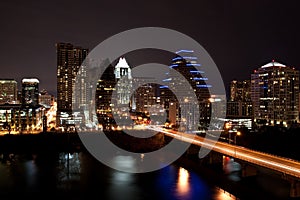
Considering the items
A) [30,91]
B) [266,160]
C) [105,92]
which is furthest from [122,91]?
[266,160]

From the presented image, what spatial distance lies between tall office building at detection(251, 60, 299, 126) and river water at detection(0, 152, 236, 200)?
22.6 m

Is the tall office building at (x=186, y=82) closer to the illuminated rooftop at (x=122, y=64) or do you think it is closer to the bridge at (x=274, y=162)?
the illuminated rooftop at (x=122, y=64)

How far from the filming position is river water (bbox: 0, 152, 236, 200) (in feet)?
33.5

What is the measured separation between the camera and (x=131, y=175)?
1305 centimetres

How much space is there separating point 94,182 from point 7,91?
138 ft

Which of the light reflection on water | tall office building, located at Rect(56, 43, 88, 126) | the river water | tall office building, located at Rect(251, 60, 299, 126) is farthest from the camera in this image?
tall office building, located at Rect(56, 43, 88, 126)

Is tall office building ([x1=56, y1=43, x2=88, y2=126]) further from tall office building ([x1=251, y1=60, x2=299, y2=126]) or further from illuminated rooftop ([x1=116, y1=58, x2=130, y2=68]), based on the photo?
tall office building ([x1=251, y1=60, x2=299, y2=126])

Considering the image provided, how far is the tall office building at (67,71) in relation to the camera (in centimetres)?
4694

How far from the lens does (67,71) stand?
4894 cm

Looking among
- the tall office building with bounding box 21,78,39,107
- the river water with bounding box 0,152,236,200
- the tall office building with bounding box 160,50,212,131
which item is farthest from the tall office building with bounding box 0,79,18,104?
the river water with bounding box 0,152,236,200

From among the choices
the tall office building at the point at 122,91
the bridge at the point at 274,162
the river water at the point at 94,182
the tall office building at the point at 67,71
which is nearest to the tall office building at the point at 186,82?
the tall office building at the point at 122,91

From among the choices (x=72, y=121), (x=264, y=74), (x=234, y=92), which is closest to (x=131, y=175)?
(x=72, y=121)

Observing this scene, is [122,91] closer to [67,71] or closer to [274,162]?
[67,71]

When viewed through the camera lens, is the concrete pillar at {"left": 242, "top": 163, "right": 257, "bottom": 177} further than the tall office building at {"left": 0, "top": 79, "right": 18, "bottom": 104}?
No
